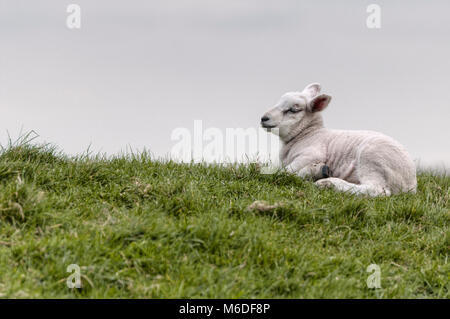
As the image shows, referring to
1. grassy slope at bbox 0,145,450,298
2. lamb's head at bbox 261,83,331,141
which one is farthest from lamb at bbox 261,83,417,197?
grassy slope at bbox 0,145,450,298

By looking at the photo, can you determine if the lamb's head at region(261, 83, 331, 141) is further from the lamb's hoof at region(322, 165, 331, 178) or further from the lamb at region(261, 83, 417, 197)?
the lamb's hoof at region(322, 165, 331, 178)

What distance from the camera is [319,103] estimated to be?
8703mm

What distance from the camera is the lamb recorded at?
7777 millimetres

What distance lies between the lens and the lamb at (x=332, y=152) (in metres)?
7.78

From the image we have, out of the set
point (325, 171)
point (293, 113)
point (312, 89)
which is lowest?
point (325, 171)

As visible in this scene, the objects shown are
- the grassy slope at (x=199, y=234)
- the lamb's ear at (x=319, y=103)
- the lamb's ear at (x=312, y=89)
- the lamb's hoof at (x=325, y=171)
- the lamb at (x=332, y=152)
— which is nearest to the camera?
the grassy slope at (x=199, y=234)

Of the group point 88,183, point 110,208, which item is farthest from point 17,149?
point 110,208

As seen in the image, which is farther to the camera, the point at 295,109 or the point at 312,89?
the point at 312,89

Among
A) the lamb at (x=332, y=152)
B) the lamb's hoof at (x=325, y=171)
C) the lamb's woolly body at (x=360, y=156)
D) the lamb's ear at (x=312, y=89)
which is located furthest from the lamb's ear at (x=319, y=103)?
the lamb's hoof at (x=325, y=171)

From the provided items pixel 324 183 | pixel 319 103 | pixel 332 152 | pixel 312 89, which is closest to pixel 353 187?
pixel 324 183

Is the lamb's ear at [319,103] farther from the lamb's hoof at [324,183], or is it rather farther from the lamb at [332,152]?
the lamb's hoof at [324,183]

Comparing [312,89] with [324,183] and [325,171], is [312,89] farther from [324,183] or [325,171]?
[324,183]

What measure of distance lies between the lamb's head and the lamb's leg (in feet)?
4.33

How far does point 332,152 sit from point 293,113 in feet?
2.85
